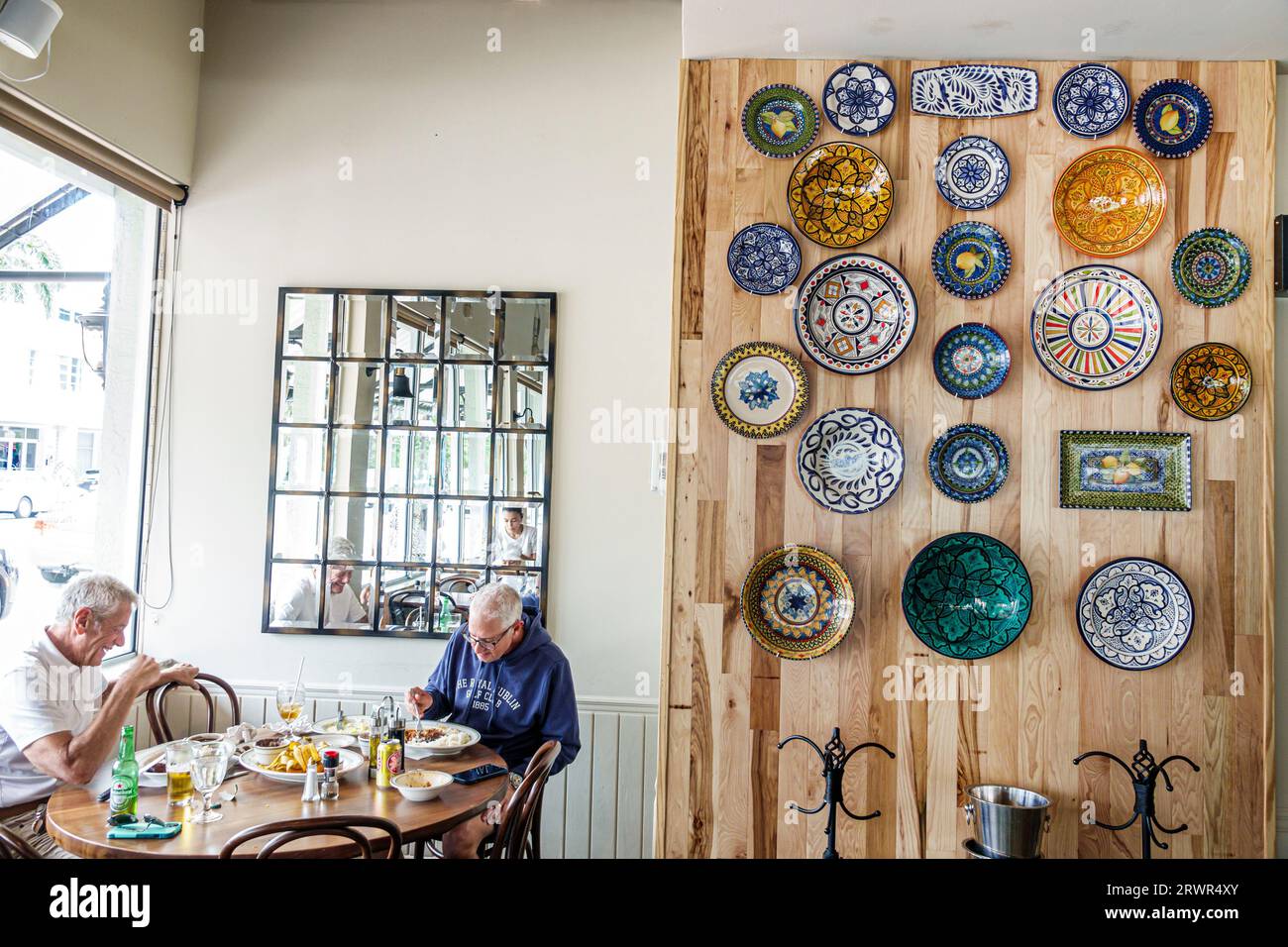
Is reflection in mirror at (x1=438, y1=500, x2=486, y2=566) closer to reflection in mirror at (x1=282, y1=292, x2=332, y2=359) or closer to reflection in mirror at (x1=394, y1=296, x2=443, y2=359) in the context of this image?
reflection in mirror at (x1=394, y1=296, x2=443, y2=359)

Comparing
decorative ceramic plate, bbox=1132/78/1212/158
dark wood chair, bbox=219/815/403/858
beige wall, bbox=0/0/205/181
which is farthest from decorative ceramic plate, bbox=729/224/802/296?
beige wall, bbox=0/0/205/181

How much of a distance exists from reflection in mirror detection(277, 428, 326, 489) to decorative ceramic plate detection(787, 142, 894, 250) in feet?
7.16

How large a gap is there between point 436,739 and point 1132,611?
6.56ft

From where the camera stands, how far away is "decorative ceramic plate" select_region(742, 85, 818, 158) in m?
2.29

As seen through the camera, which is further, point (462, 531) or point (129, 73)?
point (462, 531)

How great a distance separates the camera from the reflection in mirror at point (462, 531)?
341cm

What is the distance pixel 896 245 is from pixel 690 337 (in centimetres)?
60

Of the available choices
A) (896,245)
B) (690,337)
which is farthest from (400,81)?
(896,245)

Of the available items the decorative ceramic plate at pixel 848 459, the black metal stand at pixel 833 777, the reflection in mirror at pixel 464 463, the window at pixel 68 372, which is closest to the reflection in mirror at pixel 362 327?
the reflection in mirror at pixel 464 463

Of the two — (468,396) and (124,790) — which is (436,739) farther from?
(468,396)

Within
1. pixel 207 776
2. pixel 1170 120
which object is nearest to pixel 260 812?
pixel 207 776

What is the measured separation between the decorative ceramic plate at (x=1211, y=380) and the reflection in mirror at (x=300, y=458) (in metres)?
2.99

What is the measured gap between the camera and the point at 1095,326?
222 cm
